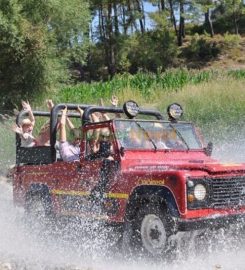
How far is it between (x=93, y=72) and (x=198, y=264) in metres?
44.1

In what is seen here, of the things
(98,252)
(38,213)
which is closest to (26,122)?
(38,213)

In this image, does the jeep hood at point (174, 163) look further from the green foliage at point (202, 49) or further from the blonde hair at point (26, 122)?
the green foliage at point (202, 49)

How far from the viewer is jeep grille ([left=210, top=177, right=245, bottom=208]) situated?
7.03 metres

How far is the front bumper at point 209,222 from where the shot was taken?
673 cm

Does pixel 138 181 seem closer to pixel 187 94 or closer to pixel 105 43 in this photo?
pixel 187 94

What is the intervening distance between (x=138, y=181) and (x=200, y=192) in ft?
2.62

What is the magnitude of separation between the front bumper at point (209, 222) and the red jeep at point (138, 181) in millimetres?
11

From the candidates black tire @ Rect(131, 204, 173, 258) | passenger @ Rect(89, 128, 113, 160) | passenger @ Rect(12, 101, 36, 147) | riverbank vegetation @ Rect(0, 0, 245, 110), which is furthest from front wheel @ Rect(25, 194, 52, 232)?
riverbank vegetation @ Rect(0, 0, 245, 110)

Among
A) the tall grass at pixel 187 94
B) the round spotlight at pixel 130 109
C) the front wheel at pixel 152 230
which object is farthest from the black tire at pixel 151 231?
the tall grass at pixel 187 94

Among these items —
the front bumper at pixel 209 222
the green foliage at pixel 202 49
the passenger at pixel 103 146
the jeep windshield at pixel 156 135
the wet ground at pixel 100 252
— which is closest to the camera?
the front bumper at pixel 209 222

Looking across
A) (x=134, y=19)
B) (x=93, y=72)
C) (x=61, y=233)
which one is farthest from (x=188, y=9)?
(x=61, y=233)

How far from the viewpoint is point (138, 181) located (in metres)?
7.31

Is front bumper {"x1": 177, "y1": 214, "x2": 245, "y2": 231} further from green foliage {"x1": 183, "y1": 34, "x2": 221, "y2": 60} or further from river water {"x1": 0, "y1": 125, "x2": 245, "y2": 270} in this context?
green foliage {"x1": 183, "y1": 34, "x2": 221, "y2": 60}

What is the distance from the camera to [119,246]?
8031 mm
